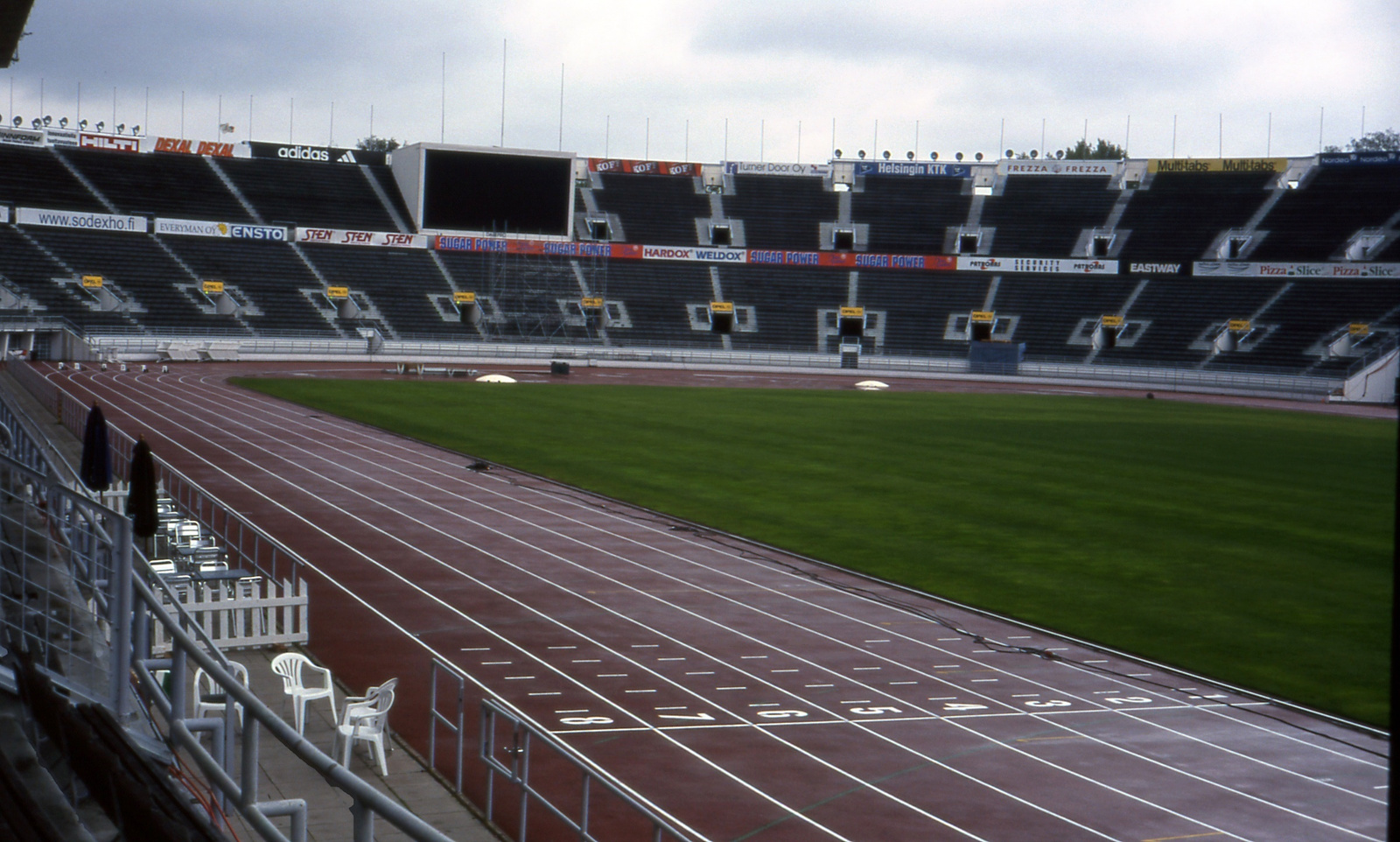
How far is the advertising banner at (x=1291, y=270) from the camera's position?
6612 centimetres

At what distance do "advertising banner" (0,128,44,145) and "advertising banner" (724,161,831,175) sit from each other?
41296 millimetres

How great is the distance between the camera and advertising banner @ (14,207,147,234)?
62.1 meters

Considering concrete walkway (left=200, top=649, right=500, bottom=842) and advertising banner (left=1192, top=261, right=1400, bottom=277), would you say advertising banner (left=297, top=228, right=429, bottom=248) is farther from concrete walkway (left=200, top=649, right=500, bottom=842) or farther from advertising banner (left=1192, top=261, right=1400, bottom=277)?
concrete walkway (left=200, top=649, right=500, bottom=842)

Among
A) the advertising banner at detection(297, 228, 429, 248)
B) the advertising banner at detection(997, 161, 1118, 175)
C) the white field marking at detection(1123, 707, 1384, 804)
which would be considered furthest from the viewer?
the advertising banner at detection(997, 161, 1118, 175)

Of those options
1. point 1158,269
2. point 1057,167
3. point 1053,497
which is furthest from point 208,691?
point 1057,167

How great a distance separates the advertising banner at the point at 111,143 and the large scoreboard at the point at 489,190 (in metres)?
15.1

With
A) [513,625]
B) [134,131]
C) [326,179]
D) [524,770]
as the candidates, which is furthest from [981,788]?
[134,131]

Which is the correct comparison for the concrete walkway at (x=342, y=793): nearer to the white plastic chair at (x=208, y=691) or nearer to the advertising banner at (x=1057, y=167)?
the white plastic chair at (x=208, y=691)

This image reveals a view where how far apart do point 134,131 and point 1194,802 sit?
8620cm

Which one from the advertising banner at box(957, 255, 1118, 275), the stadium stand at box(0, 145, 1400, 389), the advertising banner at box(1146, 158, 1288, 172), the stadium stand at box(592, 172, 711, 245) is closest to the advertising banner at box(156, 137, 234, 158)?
the stadium stand at box(0, 145, 1400, 389)

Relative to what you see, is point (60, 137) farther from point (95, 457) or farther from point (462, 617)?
point (462, 617)

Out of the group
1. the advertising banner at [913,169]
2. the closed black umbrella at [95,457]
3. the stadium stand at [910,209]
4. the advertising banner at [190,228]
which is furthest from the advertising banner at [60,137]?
the closed black umbrella at [95,457]

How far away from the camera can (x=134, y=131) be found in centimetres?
8262

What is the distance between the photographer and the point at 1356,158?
74750 millimetres
